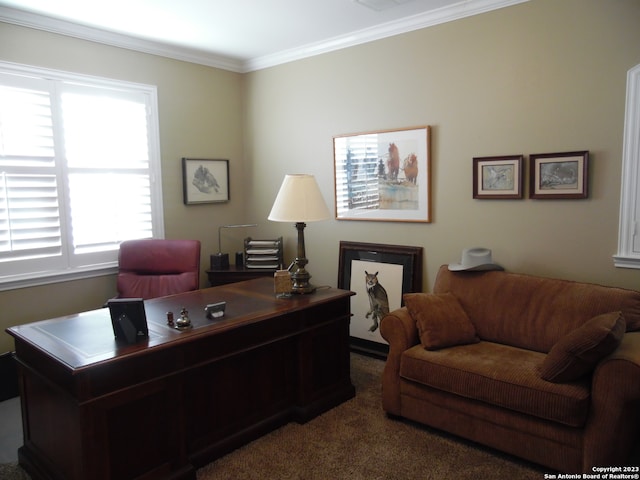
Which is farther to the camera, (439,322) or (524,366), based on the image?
(439,322)

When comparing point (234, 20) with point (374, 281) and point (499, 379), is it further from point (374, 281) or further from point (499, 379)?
point (499, 379)

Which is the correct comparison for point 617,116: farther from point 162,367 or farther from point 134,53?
point 134,53

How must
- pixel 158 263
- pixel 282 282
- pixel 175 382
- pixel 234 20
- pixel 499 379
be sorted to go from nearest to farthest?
pixel 175 382 < pixel 499 379 < pixel 282 282 < pixel 234 20 < pixel 158 263

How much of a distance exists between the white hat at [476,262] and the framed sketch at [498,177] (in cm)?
43

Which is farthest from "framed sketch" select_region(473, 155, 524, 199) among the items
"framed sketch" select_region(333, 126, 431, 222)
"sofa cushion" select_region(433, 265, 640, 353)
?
"sofa cushion" select_region(433, 265, 640, 353)

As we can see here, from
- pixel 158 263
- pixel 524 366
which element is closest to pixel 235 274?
pixel 158 263

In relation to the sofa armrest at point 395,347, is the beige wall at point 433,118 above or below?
above

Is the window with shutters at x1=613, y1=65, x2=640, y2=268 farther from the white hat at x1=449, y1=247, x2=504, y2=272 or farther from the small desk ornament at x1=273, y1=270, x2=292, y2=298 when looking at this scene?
the small desk ornament at x1=273, y1=270, x2=292, y2=298

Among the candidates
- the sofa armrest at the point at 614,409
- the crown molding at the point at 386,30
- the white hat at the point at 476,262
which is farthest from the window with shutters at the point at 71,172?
the sofa armrest at the point at 614,409

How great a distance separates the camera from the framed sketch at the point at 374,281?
3.85m

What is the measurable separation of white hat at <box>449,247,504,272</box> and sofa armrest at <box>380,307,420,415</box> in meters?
0.59

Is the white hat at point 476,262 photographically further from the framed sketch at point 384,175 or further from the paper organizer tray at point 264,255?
the paper organizer tray at point 264,255

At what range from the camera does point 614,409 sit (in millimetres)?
2125

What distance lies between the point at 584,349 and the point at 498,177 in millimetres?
1499
